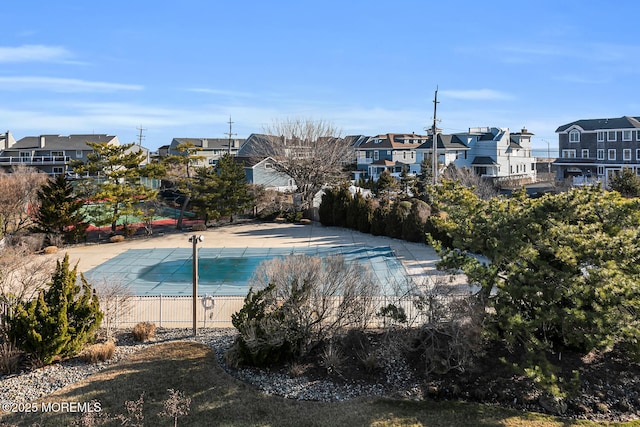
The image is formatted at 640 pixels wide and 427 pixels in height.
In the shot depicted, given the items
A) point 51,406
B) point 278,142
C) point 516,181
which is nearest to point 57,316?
point 51,406

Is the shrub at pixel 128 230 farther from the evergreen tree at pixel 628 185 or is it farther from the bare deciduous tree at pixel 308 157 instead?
the evergreen tree at pixel 628 185

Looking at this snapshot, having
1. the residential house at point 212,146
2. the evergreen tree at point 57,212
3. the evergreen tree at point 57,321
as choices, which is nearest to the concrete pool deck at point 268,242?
the evergreen tree at point 57,212

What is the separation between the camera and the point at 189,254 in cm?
2819

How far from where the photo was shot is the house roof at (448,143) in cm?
6112

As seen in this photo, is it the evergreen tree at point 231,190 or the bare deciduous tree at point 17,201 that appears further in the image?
the evergreen tree at point 231,190

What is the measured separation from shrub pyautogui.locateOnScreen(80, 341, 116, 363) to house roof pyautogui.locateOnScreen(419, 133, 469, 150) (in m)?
51.7

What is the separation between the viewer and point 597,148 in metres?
52.4

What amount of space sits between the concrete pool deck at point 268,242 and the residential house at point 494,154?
3247 cm

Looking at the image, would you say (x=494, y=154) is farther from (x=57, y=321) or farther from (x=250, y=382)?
(x=57, y=321)

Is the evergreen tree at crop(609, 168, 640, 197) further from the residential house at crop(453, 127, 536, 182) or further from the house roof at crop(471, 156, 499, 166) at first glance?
the house roof at crop(471, 156, 499, 166)

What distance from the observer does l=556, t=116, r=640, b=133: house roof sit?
4934 cm

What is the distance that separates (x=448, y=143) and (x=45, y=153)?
50.5 meters

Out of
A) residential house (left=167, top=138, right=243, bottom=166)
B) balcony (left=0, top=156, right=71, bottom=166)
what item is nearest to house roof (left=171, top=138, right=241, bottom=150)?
residential house (left=167, top=138, right=243, bottom=166)

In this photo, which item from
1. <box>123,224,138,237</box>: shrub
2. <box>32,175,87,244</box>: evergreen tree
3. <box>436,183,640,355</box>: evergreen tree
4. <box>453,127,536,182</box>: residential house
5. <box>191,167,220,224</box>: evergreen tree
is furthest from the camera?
<box>453,127,536,182</box>: residential house
